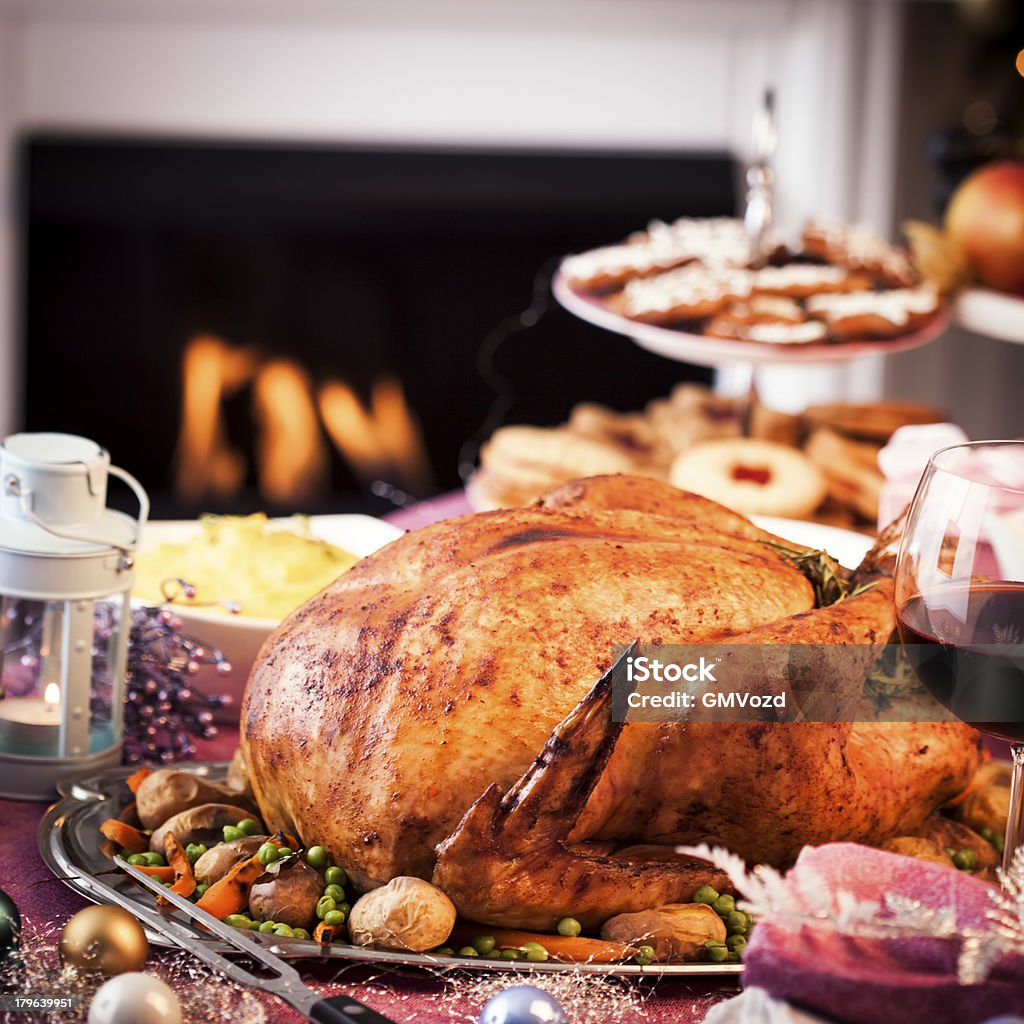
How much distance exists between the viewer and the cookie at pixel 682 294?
206 cm

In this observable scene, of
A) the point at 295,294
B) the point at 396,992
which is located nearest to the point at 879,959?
the point at 396,992

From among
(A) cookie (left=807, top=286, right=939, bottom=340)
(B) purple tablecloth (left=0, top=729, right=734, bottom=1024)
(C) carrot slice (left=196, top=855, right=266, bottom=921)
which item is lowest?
(B) purple tablecloth (left=0, top=729, right=734, bottom=1024)

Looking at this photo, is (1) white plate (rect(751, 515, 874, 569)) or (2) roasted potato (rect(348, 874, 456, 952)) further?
(1) white plate (rect(751, 515, 874, 569))

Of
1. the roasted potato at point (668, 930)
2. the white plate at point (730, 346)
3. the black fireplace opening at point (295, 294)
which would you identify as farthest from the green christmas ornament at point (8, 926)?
the black fireplace opening at point (295, 294)

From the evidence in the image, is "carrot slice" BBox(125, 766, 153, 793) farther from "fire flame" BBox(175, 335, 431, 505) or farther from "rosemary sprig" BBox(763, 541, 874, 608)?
"fire flame" BBox(175, 335, 431, 505)

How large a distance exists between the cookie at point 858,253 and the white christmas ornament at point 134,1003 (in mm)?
1740

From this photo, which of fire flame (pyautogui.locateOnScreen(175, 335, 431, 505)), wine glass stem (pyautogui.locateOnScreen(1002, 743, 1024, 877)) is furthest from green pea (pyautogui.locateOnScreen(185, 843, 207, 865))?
fire flame (pyautogui.locateOnScreen(175, 335, 431, 505))

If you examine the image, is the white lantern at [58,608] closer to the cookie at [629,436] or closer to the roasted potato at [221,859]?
the roasted potato at [221,859]

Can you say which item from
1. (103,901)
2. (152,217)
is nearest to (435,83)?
(152,217)

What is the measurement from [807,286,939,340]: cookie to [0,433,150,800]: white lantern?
121 centimetres

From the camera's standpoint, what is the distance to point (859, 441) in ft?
7.22

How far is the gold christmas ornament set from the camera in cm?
87

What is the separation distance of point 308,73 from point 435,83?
31 centimetres

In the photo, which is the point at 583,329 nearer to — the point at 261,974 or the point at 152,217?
the point at 152,217
